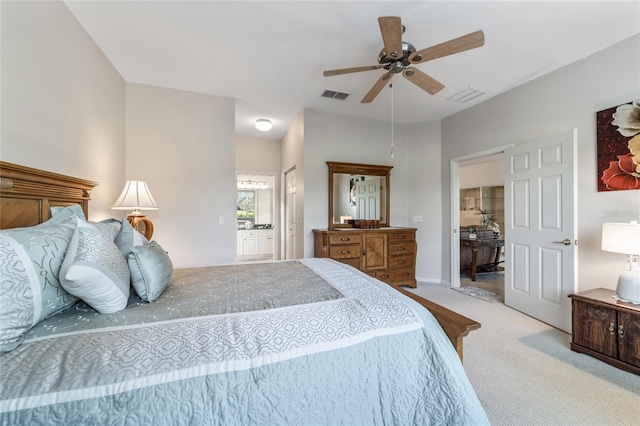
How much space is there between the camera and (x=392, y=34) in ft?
5.68

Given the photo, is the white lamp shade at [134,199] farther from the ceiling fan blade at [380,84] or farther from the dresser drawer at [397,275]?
the dresser drawer at [397,275]

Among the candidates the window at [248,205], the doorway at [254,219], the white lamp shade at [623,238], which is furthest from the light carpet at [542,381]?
the window at [248,205]

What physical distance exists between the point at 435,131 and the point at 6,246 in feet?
16.0

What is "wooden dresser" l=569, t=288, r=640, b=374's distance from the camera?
1.89m

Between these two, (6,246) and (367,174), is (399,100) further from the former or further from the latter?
(6,246)

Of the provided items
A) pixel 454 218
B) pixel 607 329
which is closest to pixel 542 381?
pixel 607 329

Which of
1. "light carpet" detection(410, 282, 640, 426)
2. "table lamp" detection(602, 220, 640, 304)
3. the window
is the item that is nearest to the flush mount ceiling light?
the window

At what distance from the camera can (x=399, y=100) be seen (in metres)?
3.57

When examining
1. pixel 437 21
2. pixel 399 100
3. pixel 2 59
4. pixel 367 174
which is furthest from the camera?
pixel 367 174

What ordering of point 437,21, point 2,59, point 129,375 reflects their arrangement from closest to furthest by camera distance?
point 129,375 → point 2,59 → point 437,21

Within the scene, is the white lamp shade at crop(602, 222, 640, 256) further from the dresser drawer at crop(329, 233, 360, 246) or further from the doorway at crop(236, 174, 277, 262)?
the doorway at crop(236, 174, 277, 262)

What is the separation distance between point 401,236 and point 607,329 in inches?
90.8

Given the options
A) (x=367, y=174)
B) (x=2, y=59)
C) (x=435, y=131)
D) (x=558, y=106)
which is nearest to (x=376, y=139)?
(x=367, y=174)

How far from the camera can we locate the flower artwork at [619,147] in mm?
2166
